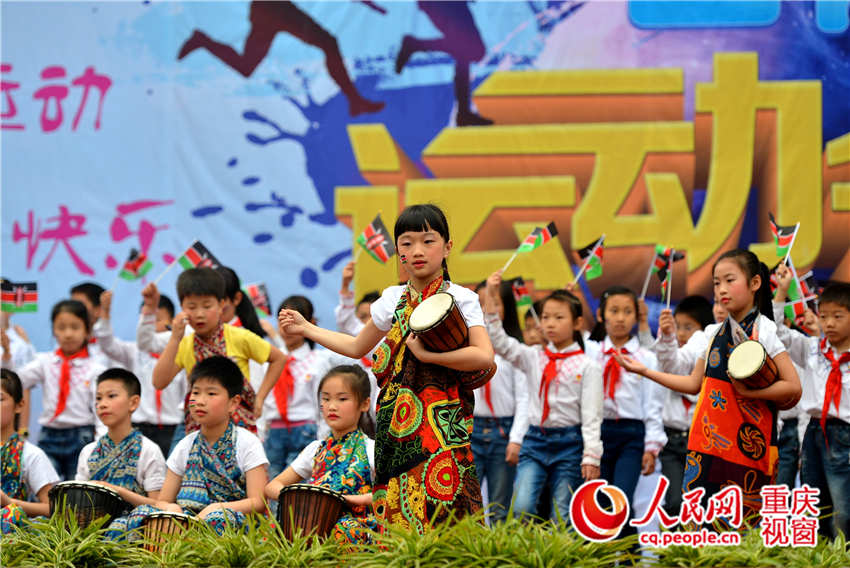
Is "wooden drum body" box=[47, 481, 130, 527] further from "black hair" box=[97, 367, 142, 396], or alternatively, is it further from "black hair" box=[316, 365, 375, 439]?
"black hair" box=[316, 365, 375, 439]

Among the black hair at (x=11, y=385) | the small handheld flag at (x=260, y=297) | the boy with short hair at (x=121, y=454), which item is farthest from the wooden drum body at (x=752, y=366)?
the small handheld flag at (x=260, y=297)

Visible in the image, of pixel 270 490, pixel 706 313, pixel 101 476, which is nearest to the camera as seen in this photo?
pixel 270 490

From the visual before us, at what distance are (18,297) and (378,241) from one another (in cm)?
227

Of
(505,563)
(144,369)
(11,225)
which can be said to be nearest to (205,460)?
(505,563)

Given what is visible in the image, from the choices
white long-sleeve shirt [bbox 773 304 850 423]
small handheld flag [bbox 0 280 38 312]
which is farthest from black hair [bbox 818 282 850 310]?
small handheld flag [bbox 0 280 38 312]

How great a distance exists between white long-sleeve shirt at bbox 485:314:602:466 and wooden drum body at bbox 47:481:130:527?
7.13ft

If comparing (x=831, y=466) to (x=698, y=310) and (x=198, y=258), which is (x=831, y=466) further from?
(x=198, y=258)

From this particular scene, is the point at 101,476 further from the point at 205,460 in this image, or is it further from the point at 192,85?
the point at 192,85

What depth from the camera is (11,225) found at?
7.29m

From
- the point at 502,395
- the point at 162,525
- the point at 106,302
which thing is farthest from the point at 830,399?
the point at 106,302

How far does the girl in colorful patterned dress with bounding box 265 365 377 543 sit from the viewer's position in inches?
165

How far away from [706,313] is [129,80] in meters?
4.30

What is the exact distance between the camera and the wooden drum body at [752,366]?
4.00 m

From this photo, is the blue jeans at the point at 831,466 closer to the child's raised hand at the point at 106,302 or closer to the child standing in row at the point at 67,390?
the child's raised hand at the point at 106,302
